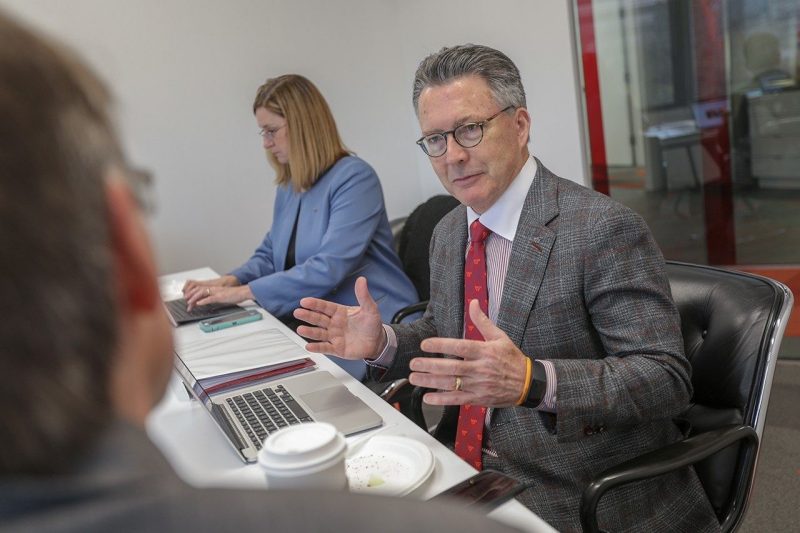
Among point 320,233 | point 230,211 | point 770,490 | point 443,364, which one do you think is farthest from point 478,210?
point 230,211

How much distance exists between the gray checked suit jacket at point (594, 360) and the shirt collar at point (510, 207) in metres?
0.04

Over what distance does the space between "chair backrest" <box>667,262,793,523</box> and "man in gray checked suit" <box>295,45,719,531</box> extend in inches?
2.3

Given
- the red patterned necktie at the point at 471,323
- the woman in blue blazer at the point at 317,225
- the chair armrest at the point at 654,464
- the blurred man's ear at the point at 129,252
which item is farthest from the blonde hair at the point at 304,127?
the blurred man's ear at the point at 129,252

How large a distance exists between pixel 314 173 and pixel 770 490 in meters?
1.96

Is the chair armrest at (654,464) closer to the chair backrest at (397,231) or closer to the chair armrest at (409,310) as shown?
the chair armrest at (409,310)

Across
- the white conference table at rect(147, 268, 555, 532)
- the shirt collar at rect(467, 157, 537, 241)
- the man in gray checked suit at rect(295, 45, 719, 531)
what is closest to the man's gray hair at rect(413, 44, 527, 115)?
the man in gray checked suit at rect(295, 45, 719, 531)

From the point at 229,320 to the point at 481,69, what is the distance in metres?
1.16

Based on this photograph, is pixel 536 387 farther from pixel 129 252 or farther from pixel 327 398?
pixel 129 252

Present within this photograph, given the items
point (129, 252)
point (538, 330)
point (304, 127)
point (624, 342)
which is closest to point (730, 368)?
point (624, 342)

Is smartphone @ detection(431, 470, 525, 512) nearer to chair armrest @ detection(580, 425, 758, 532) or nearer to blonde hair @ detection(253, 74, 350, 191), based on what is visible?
chair armrest @ detection(580, 425, 758, 532)

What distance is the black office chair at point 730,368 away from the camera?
1.37 m

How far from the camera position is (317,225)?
8.55ft

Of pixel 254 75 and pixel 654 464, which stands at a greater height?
pixel 254 75

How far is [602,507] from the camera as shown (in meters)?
1.32
